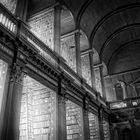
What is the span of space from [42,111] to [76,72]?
3.83m

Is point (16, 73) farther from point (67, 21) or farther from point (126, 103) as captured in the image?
point (126, 103)

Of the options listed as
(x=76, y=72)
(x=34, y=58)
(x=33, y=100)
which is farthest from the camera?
(x=76, y=72)

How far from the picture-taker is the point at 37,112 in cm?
895

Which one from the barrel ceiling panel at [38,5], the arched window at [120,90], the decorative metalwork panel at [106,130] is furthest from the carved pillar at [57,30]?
the arched window at [120,90]

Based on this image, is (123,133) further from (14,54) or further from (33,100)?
(14,54)

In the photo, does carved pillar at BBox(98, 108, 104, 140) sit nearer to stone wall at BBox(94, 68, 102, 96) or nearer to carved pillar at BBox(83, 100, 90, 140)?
carved pillar at BBox(83, 100, 90, 140)

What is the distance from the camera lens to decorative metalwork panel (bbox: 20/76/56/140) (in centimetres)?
834

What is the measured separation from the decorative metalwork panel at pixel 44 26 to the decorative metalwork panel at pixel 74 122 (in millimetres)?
3623

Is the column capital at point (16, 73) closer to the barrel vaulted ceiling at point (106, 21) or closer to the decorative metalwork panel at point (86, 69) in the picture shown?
the barrel vaulted ceiling at point (106, 21)

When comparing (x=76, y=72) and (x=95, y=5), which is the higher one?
(x=95, y=5)

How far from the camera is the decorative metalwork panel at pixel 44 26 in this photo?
10.3 m

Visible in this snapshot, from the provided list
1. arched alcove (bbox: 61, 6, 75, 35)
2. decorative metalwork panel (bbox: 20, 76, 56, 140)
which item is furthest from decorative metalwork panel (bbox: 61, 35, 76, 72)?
decorative metalwork panel (bbox: 20, 76, 56, 140)

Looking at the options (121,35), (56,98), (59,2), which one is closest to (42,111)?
(56,98)

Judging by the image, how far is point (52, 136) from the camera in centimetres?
784
